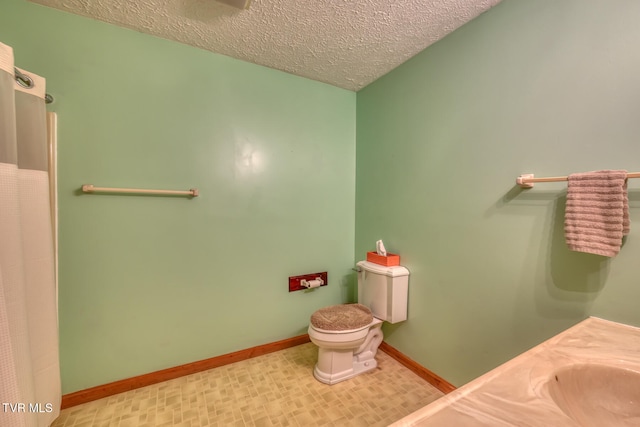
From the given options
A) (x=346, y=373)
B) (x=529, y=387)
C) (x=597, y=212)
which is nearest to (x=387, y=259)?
(x=346, y=373)

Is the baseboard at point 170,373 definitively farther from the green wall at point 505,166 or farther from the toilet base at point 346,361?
the green wall at point 505,166

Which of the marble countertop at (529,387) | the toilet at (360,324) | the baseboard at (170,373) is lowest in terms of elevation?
the baseboard at (170,373)

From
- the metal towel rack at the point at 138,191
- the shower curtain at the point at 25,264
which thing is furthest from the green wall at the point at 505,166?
the shower curtain at the point at 25,264

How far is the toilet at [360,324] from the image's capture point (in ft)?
5.10

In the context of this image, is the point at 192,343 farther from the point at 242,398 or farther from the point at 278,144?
the point at 278,144

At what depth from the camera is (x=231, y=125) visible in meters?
1.74

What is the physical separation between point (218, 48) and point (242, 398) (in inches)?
84.1

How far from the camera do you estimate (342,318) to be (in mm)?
1628

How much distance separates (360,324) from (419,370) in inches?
20.6

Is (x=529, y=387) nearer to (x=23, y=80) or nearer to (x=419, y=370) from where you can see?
(x=419, y=370)

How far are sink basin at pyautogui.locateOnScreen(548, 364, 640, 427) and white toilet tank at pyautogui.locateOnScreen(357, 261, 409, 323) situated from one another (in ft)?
3.38

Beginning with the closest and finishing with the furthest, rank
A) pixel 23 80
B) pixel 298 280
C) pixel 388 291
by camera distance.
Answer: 1. pixel 23 80
2. pixel 388 291
3. pixel 298 280

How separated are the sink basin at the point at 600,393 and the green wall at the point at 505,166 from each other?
404 millimetres

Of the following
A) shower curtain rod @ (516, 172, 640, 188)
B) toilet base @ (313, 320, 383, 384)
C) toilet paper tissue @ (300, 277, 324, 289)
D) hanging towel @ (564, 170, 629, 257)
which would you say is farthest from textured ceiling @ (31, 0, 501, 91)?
toilet base @ (313, 320, 383, 384)
